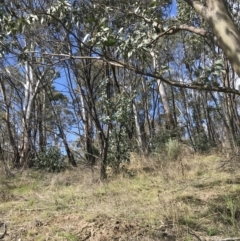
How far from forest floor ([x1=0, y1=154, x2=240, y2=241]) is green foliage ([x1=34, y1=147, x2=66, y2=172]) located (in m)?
2.95

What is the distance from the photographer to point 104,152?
7734mm

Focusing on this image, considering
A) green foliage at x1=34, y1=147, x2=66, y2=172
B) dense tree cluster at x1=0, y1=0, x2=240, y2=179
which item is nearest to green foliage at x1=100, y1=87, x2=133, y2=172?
dense tree cluster at x1=0, y1=0, x2=240, y2=179

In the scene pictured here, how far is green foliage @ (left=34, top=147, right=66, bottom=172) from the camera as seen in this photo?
428 inches

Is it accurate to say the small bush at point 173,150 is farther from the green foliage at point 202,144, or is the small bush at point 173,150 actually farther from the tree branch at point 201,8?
the tree branch at point 201,8

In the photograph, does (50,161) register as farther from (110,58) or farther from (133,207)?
(110,58)

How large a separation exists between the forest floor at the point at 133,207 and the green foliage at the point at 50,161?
2949 mm

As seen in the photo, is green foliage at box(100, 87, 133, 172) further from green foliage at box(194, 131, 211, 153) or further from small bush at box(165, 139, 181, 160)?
green foliage at box(194, 131, 211, 153)

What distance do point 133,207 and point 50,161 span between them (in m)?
6.54

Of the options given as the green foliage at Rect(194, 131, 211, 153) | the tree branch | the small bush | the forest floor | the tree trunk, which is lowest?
the forest floor

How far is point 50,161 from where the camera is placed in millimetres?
10945

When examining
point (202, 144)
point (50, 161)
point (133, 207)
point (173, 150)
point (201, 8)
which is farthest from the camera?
point (202, 144)

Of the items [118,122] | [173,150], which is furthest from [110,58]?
[173,150]

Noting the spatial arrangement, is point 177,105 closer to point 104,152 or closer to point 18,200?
point 104,152

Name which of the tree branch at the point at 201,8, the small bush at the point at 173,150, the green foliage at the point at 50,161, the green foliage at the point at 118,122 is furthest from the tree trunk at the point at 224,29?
the green foliage at the point at 50,161
